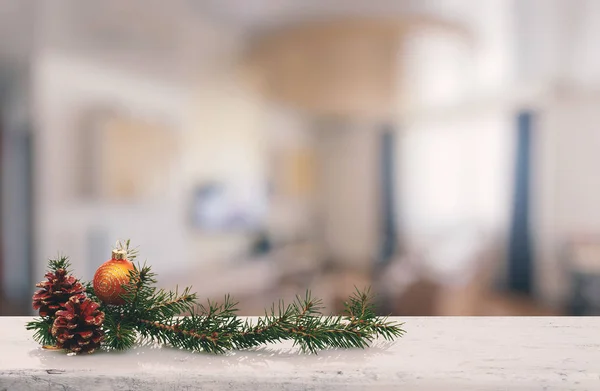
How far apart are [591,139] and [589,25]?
2669 mm

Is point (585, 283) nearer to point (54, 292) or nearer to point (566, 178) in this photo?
point (566, 178)

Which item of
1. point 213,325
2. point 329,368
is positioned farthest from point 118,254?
point 329,368

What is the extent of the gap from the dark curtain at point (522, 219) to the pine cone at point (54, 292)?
6.63m

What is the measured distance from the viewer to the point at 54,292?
2.20ft

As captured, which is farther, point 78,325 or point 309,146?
point 309,146

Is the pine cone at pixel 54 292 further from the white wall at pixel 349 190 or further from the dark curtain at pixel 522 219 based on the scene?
the white wall at pixel 349 190

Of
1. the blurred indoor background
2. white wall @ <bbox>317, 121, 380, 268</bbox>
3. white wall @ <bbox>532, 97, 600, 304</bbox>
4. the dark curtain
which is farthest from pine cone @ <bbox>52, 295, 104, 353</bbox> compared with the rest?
white wall @ <bbox>317, 121, 380, 268</bbox>

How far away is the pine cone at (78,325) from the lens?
64 centimetres

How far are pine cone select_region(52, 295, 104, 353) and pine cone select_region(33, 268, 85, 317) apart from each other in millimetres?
25

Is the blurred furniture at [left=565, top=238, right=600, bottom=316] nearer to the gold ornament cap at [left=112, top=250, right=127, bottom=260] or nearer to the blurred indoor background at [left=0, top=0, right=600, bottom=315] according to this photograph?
the blurred indoor background at [left=0, top=0, right=600, bottom=315]

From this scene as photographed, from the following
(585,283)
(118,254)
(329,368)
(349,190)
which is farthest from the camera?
(349,190)

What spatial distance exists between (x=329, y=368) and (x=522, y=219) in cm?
664

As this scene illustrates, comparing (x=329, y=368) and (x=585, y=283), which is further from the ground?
(x=329, y=368)

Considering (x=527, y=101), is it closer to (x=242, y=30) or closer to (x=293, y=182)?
(x=293, y=182)
